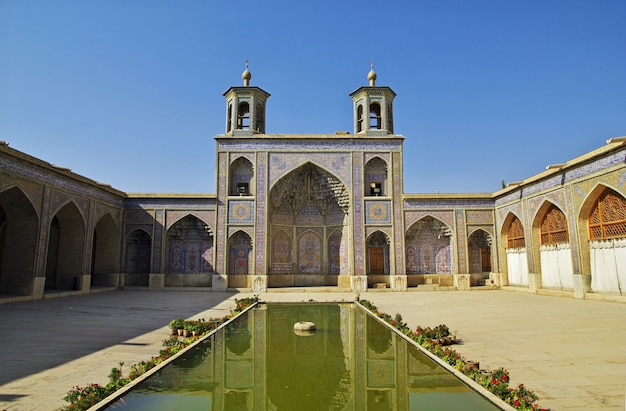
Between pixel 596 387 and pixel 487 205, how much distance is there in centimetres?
1448

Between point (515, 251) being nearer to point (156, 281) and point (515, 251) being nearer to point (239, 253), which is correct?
point (239, 253)

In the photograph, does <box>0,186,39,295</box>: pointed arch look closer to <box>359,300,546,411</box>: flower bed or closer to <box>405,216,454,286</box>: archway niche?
<box>359,300,546,411</box>: flower bed

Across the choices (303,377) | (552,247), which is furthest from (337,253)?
(303,377)

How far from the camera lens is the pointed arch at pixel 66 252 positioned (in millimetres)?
14516

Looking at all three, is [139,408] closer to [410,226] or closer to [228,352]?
[228,352]

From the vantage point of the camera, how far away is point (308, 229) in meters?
18.7

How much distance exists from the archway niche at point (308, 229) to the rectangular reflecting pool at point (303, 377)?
1079cm

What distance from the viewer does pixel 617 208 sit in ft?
36.1

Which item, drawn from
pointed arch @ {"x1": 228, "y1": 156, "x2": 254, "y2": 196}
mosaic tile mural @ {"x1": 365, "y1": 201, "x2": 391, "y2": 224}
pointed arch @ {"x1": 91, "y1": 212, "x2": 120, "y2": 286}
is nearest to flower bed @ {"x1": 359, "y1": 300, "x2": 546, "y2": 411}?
mosaic tile mural @ {"x1": 365, "y1": 201, "x2": 391, "y2": 224}

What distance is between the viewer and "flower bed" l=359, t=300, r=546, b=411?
3.49 metres

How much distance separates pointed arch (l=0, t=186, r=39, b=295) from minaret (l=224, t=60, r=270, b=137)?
26.3 ft

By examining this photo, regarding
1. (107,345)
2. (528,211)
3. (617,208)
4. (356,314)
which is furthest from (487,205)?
(107,345)

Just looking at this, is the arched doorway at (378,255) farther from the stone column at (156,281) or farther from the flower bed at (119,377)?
the flower bed at (119,377)

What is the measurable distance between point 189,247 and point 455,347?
13.5 meters
